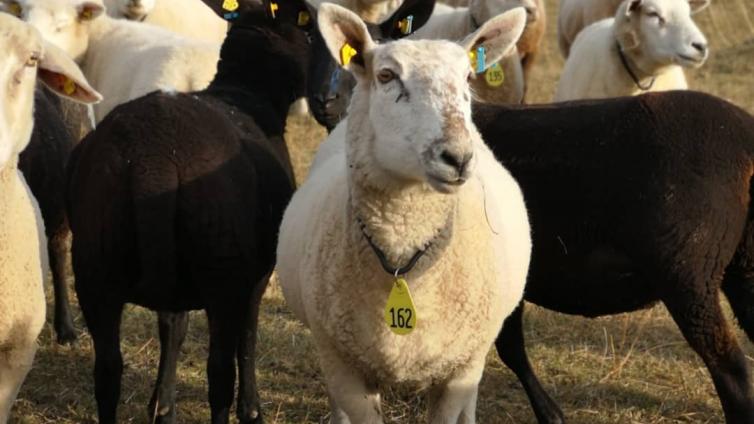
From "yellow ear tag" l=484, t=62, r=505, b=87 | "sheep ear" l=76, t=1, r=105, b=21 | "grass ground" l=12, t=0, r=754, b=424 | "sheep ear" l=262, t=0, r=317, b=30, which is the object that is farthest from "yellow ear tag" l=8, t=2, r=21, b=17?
"yellow ear tag" l=484, t=62, r=505, b=87

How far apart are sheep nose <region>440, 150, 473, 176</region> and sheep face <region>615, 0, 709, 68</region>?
4157mm

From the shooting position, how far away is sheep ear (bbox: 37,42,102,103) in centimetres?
415

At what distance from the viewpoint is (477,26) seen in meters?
8.84

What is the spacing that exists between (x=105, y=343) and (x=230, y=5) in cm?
215

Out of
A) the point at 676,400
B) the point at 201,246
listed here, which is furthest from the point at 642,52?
the point at 201,246

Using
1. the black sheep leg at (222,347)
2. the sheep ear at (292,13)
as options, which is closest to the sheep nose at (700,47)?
the sheep ear at (292,13)

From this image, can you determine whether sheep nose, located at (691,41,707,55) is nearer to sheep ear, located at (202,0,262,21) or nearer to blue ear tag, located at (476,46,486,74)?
sheep ear, located at (202,0,262,21)

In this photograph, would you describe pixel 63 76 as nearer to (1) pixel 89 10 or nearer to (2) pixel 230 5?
(2) pixel 230 5

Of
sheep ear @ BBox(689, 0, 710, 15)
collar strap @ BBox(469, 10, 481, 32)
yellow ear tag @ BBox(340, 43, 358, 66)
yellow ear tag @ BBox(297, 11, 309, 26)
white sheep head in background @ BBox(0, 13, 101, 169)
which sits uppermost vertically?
yellow ear tag @ BBox(340, 43, 358, 66)

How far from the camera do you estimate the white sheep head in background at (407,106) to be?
3326 millimetres

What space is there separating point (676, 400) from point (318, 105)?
194 centimetres

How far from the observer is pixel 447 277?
3.75 meters

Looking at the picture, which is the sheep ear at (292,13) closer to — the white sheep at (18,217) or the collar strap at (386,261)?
the white sheep at (18,217)

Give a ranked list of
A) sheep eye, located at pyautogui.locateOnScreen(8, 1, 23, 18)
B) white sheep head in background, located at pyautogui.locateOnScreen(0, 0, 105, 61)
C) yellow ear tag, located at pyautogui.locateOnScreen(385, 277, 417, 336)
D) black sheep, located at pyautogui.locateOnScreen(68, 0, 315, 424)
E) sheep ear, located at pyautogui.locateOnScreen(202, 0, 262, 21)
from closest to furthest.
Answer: yellow ear tag, located at pyautogui.locateOnScreen(385, 277, 417, 336)
black sheep, located at pyautogui.locateOnScreen(68, 0, 315, 424)
sheep ear, located at pyautogui.locateOnScreen(202, 0, 262, 21)
white sheep head in background, located at pyautogui.locateOnScreen(0, 0, 105, 61)
sheep eye, located at pyautogui.locateOnScreen(8, 1, 23, 18)
